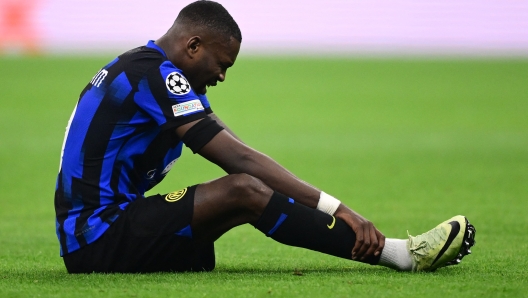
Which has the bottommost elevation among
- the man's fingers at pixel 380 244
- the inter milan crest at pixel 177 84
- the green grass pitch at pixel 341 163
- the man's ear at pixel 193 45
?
the green grass pitch at pixel 341 163

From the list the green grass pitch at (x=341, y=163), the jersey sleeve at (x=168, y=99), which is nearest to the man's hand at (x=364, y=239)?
the green grass pitch at (x=341, y=163)

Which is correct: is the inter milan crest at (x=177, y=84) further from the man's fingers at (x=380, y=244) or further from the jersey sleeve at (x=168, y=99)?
the man's fingers at (x=380, y=244)

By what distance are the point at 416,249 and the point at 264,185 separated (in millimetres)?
846

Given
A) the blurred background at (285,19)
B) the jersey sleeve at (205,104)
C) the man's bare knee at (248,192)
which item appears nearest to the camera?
the man's bare knee at (248,192)

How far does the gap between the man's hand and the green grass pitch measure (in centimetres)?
12

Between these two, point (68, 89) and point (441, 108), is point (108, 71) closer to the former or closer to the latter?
point (441, 108)

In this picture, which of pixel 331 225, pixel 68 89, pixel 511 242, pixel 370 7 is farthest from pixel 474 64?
pixel 331 225

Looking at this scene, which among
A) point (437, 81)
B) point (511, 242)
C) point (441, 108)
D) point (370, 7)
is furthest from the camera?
point (370, 7)

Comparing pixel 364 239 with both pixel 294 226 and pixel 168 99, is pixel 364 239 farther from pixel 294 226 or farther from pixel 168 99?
pixel 168 99

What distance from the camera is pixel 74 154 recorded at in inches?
173

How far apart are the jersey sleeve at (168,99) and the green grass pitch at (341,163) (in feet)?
2.58

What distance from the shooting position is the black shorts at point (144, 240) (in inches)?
170

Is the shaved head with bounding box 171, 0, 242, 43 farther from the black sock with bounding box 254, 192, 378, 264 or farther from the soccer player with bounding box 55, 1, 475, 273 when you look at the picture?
the black sock with bounding box 254, 192, 378, 264

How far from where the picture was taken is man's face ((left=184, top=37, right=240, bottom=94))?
14.7 ft
